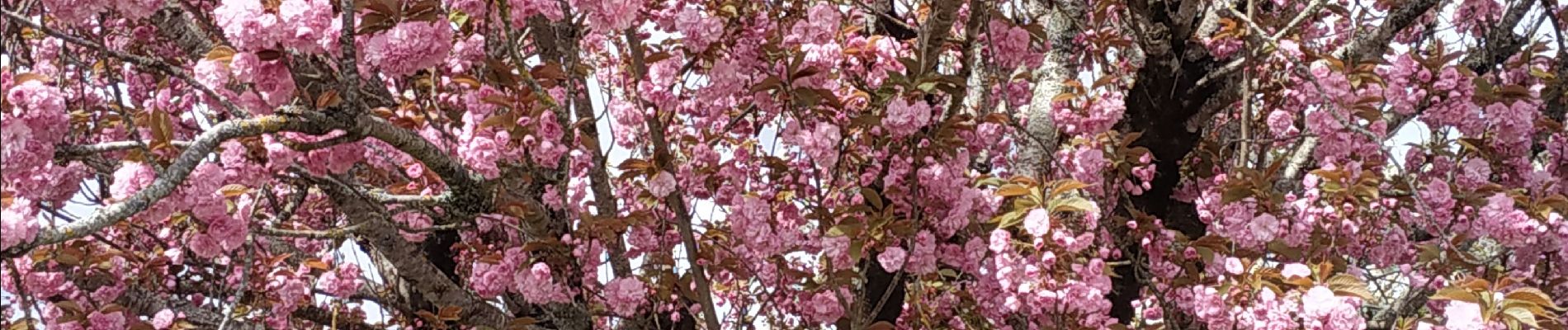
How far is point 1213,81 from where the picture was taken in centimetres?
432

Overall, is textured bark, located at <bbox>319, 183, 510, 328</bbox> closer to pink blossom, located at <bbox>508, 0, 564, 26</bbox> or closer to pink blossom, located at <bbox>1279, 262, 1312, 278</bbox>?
pink blossom, located at <bbox>508, 0, 564, 26</bbox>

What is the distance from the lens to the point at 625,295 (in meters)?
3.67

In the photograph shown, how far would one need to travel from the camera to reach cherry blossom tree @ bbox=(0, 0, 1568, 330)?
9.46 ft

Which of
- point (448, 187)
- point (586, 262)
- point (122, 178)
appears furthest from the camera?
point (586, 262)

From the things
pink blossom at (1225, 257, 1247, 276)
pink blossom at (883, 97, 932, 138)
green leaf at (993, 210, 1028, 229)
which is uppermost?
pink blossom at (883, 97, 932, 138)

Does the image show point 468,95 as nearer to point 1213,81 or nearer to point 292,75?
point 292,75

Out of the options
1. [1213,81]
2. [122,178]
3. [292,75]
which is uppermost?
[1213,81]

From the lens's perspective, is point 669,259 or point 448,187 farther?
point 669,259

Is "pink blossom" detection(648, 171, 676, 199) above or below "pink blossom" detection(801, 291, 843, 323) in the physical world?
above

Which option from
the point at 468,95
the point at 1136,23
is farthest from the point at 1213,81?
the point at 468,95

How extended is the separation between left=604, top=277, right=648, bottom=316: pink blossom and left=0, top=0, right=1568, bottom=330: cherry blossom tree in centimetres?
1

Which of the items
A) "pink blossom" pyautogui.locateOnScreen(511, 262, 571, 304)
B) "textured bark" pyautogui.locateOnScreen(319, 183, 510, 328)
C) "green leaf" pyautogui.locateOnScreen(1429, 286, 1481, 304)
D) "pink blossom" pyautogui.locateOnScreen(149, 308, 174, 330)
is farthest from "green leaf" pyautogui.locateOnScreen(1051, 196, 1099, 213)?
"pink blossom" pyautogui.locateOnScreen(149, 308, 174, 330)

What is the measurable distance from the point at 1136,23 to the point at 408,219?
2.61 metres

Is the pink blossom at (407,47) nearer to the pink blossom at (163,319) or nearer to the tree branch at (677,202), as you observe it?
the tree branch at (677,202)
